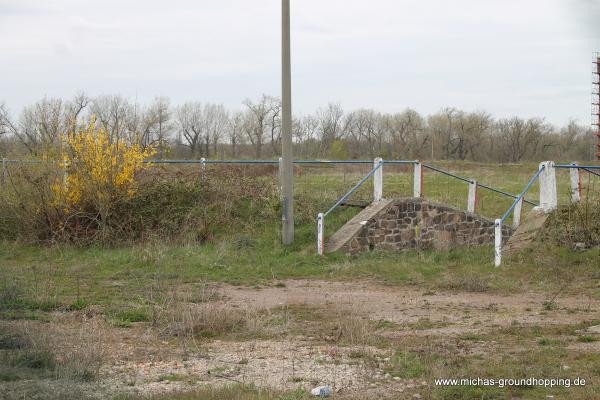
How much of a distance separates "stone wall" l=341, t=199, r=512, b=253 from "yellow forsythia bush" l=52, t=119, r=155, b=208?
21.4 feet

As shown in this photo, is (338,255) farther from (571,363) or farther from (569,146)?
(569,146)

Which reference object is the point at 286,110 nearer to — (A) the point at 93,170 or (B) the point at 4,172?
(A) the point at 93,170

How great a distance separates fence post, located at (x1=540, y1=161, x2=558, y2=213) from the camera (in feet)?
46.9

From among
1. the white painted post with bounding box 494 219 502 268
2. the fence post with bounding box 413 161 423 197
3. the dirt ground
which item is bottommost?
the dirt ground

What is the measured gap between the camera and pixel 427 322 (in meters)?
8.91

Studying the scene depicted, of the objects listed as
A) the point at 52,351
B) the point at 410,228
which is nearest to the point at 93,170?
the point at 410,228

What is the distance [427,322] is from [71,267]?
28.1 ft

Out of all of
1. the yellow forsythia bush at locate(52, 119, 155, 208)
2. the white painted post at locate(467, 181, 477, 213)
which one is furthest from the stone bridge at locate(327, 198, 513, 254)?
the yellow forsythia bush at locate(52, 119, 155, 208)

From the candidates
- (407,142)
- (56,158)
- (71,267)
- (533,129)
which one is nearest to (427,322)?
(71,267)

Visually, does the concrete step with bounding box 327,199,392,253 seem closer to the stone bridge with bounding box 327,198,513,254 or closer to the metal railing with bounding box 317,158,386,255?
the stone bridge with bounding box 327,198,513,254

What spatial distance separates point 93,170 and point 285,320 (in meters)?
9.91

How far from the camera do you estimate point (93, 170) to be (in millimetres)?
17203

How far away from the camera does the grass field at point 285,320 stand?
242 inches

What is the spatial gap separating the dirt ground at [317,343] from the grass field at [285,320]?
1.1 inches
